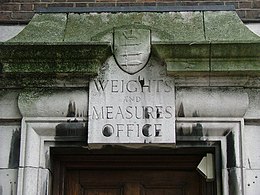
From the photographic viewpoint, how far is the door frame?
484 cm

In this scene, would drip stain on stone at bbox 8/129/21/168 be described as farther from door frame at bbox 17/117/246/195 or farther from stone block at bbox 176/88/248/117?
stone block at bbox 176/88/248/117

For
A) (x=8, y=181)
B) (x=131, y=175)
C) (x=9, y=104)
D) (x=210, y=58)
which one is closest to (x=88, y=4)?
(x=9, y=104)

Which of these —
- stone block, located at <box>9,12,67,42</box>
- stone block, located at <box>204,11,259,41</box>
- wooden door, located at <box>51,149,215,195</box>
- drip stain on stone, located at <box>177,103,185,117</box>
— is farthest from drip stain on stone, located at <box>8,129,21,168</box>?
stone block, located at <box>204,11,259,41</box>

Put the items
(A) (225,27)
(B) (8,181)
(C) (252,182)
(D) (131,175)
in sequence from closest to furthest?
1. (C) (252,182)
2. (B) (8,181)
3. (A) (225,27)
4. (D) (131,175)

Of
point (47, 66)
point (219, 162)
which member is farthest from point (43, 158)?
point (219, 162)

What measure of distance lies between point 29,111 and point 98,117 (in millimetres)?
548

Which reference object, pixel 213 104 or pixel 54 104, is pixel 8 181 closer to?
pixel 54 104

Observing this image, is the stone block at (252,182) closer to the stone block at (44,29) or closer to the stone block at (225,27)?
the stone block at (225,27)

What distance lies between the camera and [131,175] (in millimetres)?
5332

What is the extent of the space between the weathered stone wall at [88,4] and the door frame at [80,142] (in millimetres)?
969

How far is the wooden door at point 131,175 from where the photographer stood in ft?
17.3

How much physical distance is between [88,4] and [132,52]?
0.75 metres

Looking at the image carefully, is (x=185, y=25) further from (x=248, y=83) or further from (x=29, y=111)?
(x=29, y=111)

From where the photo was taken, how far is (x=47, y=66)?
4922 mm
